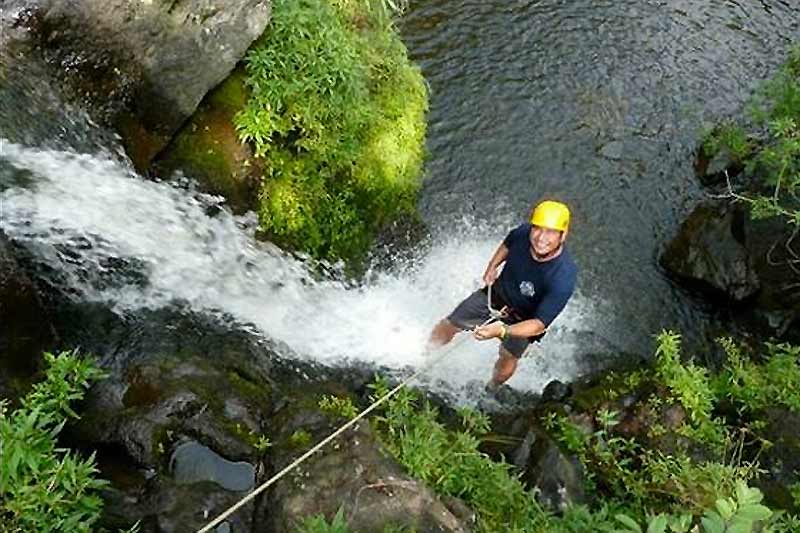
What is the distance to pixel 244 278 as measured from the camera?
7160 millimetres

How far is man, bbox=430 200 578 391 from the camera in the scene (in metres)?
6.04

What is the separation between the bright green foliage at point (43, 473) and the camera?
3975 mm

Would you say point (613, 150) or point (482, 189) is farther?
point (613, 150)

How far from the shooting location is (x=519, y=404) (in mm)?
7602

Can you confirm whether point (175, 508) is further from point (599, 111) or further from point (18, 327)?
point (599, 111)

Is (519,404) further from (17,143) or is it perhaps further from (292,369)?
(17,143)

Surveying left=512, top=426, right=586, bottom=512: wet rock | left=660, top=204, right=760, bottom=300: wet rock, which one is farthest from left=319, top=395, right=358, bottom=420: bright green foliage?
left=660, top=204, right=760, bottom=300: wet rock

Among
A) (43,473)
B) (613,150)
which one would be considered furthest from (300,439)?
(613,150)

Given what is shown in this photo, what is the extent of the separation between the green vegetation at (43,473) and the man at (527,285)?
10.1ft

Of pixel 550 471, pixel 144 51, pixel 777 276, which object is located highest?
pixel 144 51

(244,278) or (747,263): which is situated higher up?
(244,278)

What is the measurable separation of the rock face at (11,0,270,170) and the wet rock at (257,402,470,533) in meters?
3.56

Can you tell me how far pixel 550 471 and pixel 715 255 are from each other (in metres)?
4.29

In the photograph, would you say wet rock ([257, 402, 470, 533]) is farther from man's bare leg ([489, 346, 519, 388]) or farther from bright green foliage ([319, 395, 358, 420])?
man's bare leg ([489, 346, 519, 388])
